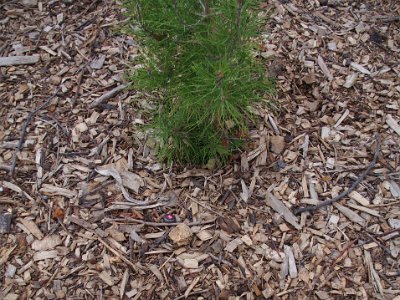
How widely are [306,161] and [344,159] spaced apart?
177 mm

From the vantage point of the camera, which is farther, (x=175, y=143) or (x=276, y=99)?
(x=276, y=99)

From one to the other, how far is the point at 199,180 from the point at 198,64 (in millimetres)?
631

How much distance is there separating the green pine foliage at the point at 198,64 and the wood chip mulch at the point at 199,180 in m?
0.25

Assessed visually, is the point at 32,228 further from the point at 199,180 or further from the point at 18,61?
the point at 18,61

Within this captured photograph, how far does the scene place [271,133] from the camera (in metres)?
2.29

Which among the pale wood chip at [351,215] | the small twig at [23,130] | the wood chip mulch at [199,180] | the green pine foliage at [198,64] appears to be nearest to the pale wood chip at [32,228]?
the wood chip mulch at [199,180]

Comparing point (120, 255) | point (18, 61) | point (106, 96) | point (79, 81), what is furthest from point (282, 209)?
point (18, 61)

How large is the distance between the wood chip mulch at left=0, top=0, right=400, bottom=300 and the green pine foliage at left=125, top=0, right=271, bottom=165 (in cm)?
25

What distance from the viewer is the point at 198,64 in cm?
170

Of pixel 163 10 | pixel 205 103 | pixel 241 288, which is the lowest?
pixel 241 288

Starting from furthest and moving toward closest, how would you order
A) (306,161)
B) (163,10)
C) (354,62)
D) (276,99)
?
(354,62), (276,99), (306,161), (163,10)

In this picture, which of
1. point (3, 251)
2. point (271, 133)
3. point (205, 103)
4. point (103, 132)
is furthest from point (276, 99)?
point (3, 251)

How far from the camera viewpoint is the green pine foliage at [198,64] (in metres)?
1.66

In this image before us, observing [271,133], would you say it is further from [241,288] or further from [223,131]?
[241,288]
